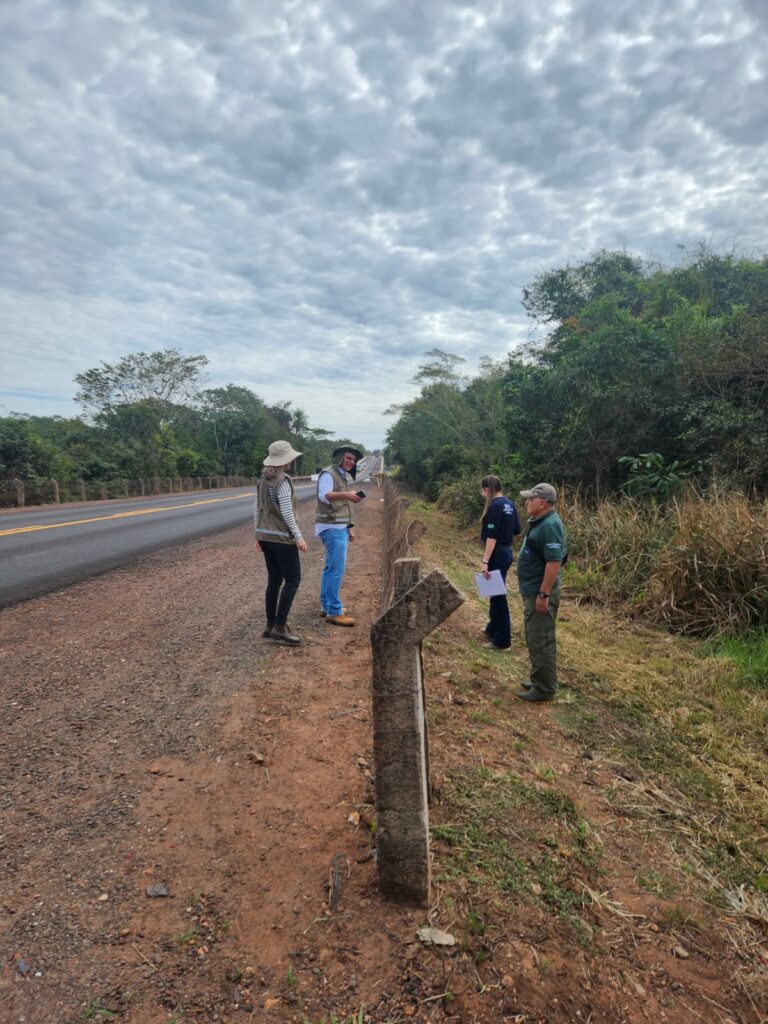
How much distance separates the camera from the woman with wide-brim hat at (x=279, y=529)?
4.49m

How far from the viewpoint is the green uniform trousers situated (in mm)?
3920

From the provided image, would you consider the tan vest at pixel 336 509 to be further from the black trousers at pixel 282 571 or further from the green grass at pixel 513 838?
the green grass at pixel 513 838

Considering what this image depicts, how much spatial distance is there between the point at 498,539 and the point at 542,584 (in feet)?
4.09

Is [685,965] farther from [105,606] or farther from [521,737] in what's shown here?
[105,606]

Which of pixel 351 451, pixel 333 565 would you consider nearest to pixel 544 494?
pixel 351 451

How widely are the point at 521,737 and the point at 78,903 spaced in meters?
2.55

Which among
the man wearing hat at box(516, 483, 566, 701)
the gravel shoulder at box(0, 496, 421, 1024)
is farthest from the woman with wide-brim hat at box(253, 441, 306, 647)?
the man wearing hat at box(516, 483, 566, 701)

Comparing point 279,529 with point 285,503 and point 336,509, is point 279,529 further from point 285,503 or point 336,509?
point 336,509

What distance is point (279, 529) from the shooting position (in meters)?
4.52

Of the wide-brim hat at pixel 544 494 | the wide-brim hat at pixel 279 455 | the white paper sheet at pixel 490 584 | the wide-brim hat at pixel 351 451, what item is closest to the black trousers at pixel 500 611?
the white paper sheet at pixel 490 584

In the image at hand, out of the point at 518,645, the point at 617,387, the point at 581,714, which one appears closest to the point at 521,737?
the point at 581,714

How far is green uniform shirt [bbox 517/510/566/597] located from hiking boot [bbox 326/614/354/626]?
77.9 inches

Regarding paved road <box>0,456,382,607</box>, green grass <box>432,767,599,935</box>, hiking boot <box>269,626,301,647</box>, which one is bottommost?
green grass <box>432,767,599,935</box>

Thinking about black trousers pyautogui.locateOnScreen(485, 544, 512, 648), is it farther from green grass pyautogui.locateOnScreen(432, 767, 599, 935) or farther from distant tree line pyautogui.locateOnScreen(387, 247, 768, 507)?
distant tree line pyautogui.locateOnScreen(387, 247, 768, 507)
